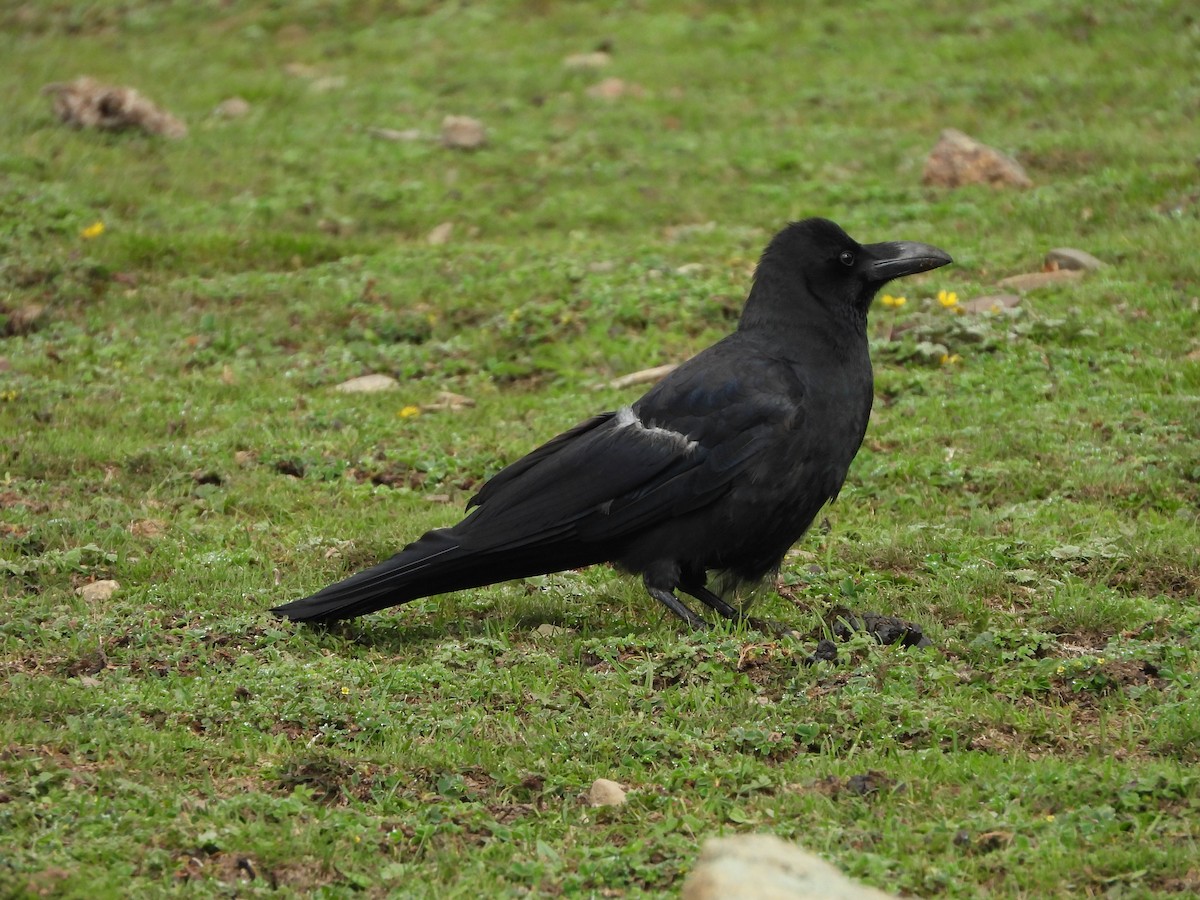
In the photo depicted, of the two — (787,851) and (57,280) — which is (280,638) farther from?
(57,280)

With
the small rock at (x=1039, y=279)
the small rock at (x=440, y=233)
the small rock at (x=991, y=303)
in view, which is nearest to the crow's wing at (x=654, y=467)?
the small rock at (x=991, y=303)

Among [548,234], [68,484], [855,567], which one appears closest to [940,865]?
[855,567]

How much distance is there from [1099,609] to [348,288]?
5.87 metres

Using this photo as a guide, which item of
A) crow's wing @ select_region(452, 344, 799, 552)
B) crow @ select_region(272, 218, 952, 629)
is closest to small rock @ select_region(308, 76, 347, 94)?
crow @ select_region(272, 218, 952, 629)

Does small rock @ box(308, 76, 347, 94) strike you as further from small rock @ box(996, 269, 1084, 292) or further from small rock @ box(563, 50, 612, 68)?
small rock @ box(996, 269, 1084, 292)

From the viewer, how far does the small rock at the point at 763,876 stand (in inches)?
131

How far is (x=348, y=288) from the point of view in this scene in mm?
10344

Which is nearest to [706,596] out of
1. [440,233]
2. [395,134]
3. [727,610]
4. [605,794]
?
[727,610]

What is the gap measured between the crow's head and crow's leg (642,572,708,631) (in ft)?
3.89

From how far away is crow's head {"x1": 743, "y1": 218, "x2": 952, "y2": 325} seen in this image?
6.62 m

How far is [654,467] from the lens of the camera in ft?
20.5

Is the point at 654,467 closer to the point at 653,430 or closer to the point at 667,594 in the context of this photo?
the point at 653,430

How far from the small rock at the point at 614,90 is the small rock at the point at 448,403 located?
574cm

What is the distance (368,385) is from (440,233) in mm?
2757
